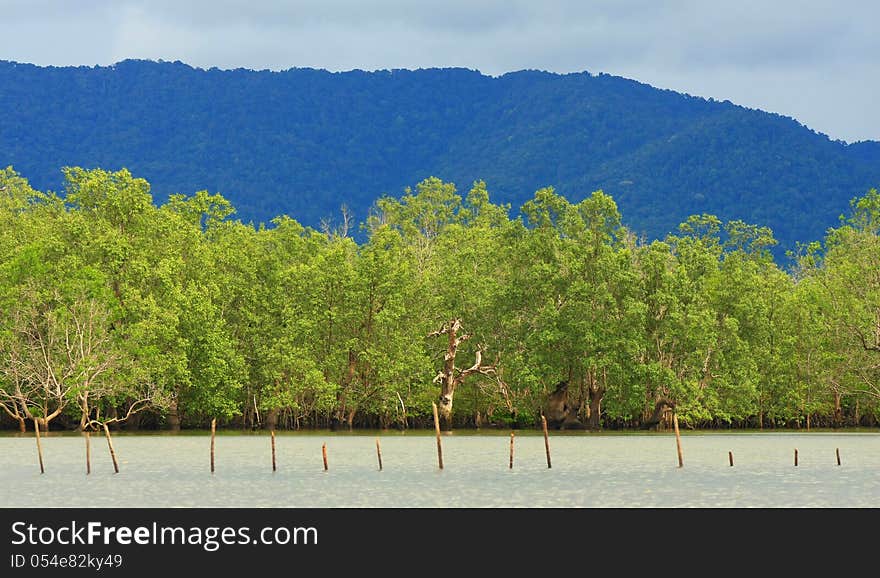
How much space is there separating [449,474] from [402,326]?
3501 cm

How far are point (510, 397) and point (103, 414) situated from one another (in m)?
30.5

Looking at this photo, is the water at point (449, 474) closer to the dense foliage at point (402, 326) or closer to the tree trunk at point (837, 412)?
the dense foliage at point (402, 326)

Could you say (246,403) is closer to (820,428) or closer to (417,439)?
(417,439)

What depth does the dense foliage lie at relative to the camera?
8288 centimetres

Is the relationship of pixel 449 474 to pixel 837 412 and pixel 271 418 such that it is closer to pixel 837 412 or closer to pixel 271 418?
pixel 271 418

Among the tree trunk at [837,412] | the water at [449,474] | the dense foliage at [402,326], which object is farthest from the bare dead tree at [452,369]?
the tree trunk at [837,412]

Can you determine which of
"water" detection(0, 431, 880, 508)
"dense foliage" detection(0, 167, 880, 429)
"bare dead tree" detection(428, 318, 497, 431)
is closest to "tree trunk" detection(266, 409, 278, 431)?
"dense foliage" detection(0, 167, 880, 429)

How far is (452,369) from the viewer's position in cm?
8962

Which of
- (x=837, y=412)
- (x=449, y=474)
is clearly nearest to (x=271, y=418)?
(x=449, y=474)

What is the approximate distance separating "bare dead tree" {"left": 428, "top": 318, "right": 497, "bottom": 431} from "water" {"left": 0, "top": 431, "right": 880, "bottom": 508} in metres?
7.00

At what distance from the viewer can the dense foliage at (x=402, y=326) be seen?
82.9m

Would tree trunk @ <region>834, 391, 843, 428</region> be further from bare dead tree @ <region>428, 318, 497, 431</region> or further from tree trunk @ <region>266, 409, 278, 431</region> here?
tree trunk @ <region>266, 409, 278, 431</region>
